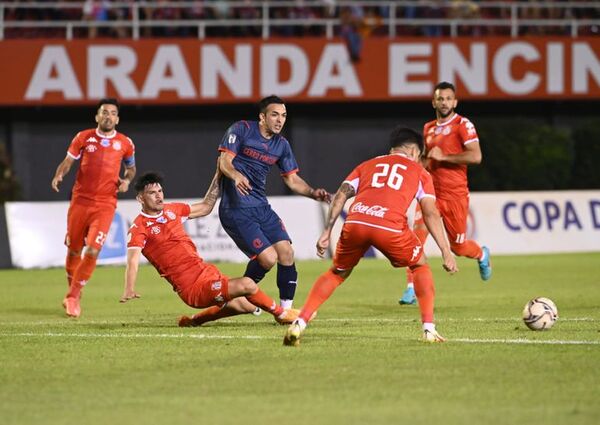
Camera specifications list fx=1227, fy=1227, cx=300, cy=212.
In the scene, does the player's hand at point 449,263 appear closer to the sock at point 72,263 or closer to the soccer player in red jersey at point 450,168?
the soccer player in red jersey at point 450,168

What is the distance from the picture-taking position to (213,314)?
1159cm

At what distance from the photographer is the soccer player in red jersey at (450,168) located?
14.4 meters

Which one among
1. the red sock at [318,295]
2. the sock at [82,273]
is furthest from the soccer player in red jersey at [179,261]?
the sock at [82,273]

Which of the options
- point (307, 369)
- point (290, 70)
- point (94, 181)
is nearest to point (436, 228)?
point (307, 369)

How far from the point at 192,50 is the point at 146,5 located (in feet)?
4.73

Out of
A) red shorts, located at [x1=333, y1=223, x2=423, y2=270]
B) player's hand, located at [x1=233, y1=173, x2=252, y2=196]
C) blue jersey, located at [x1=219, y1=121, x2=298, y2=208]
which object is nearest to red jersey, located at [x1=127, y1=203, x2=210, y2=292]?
player's hand, located at [x1=233, y1=173, x2=252, y2=196]

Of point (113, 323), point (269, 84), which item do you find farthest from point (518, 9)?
point (113, 323)

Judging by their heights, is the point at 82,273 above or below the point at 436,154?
below

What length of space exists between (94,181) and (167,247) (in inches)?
142

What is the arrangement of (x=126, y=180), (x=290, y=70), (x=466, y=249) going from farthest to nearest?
1. (x=290, y=70)
2. (x=466, y=249)
3. (x=126, y=180)

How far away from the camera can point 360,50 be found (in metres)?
28.3

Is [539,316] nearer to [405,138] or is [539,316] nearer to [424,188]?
[424,188]

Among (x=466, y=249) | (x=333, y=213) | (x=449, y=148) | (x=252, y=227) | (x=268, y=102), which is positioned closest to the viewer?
(x=333, y=213)

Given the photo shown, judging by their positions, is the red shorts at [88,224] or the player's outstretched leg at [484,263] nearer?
the red shorts at [88,224]
